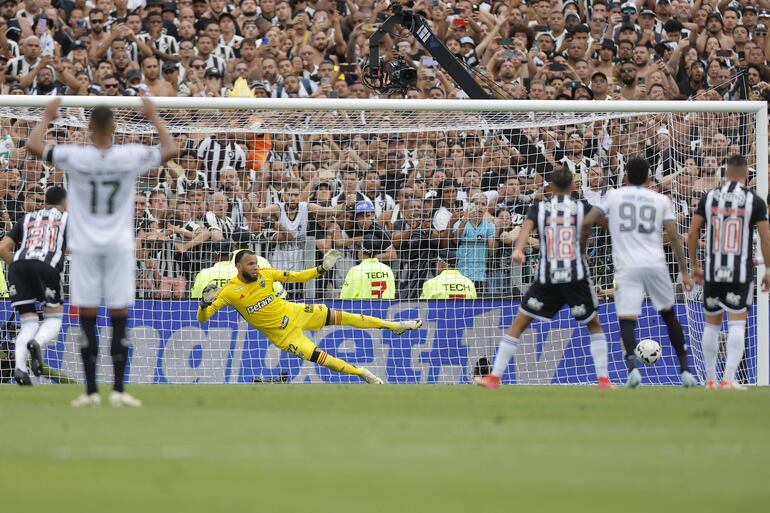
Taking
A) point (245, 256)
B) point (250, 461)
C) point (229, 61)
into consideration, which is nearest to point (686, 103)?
point (245, 256)

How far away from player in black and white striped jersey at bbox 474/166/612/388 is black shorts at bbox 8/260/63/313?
5.24 m

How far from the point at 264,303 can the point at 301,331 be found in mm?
593

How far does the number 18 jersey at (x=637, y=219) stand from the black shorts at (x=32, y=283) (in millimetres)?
6334

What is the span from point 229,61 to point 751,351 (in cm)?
961

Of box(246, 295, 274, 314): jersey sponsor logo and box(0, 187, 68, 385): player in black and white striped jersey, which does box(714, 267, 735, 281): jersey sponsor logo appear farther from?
box(0, 187, 68, 385): player in black and white striped jersey

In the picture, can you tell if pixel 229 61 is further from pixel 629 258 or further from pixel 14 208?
pixel 629 258

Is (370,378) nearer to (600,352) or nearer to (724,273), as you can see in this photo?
(600,352)

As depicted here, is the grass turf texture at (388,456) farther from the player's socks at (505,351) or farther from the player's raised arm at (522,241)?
the player's socks at (505,351)

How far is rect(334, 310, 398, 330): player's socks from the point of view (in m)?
15.7

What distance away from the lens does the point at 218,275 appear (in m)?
17.1

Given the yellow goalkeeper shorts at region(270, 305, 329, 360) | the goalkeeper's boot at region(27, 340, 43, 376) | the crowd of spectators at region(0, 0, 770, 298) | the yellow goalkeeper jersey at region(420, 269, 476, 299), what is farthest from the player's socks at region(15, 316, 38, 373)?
the yellow goalkeeper jersey at region(420, 269, 476, 299)

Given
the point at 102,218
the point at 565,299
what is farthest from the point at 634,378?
the point at 102,218

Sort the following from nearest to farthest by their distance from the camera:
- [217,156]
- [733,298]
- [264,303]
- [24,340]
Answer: [733,298]
[24,340]
[264,303]
[217,156]

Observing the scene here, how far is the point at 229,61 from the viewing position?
2062 centimetres
